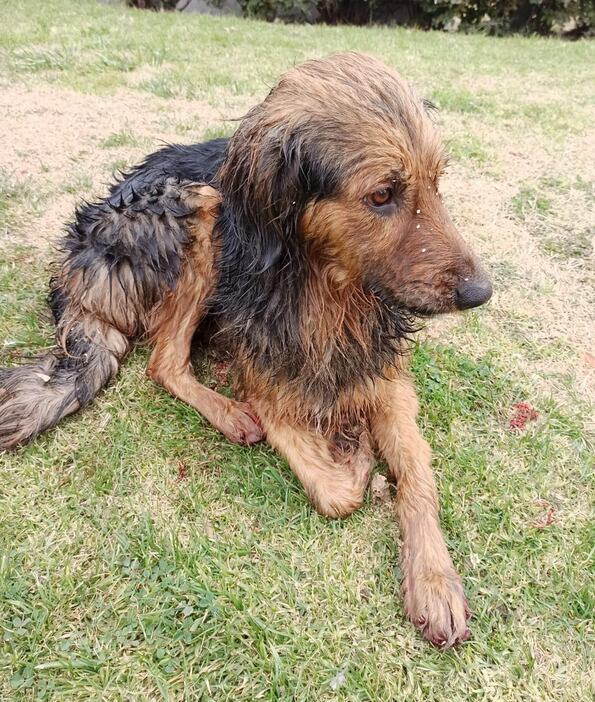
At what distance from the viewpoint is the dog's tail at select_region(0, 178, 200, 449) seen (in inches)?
119

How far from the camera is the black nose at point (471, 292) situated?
2221 millimetres

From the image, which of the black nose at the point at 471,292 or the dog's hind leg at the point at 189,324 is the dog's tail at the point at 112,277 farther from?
the black nose at the point at 471,292

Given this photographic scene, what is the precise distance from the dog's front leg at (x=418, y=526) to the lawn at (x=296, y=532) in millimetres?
89

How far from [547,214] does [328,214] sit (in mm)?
3241

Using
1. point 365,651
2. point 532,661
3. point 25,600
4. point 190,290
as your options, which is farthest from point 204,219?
point 532,661

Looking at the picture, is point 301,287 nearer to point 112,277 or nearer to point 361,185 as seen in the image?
point 361,185

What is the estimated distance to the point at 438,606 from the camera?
7.14 feet

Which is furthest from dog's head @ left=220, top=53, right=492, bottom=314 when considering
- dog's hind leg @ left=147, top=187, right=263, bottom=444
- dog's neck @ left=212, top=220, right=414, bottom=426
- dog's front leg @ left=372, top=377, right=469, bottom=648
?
dog's hind leg @ left=147, top=187, right=263, bottom=444

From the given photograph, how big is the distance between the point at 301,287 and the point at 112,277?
1.15 m

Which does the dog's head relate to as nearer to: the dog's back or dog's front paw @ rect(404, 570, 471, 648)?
the dog's back

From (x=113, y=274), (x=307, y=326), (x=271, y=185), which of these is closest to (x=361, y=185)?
(x=271, y=185)

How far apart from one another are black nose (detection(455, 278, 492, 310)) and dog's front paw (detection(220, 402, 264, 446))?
119 cm

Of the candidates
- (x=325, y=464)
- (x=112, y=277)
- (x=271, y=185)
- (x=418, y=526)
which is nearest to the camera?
(x=271, y=185)

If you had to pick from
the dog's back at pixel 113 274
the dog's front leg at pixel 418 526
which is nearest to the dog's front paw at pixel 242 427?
the dog's front leg at pixel 418 526
